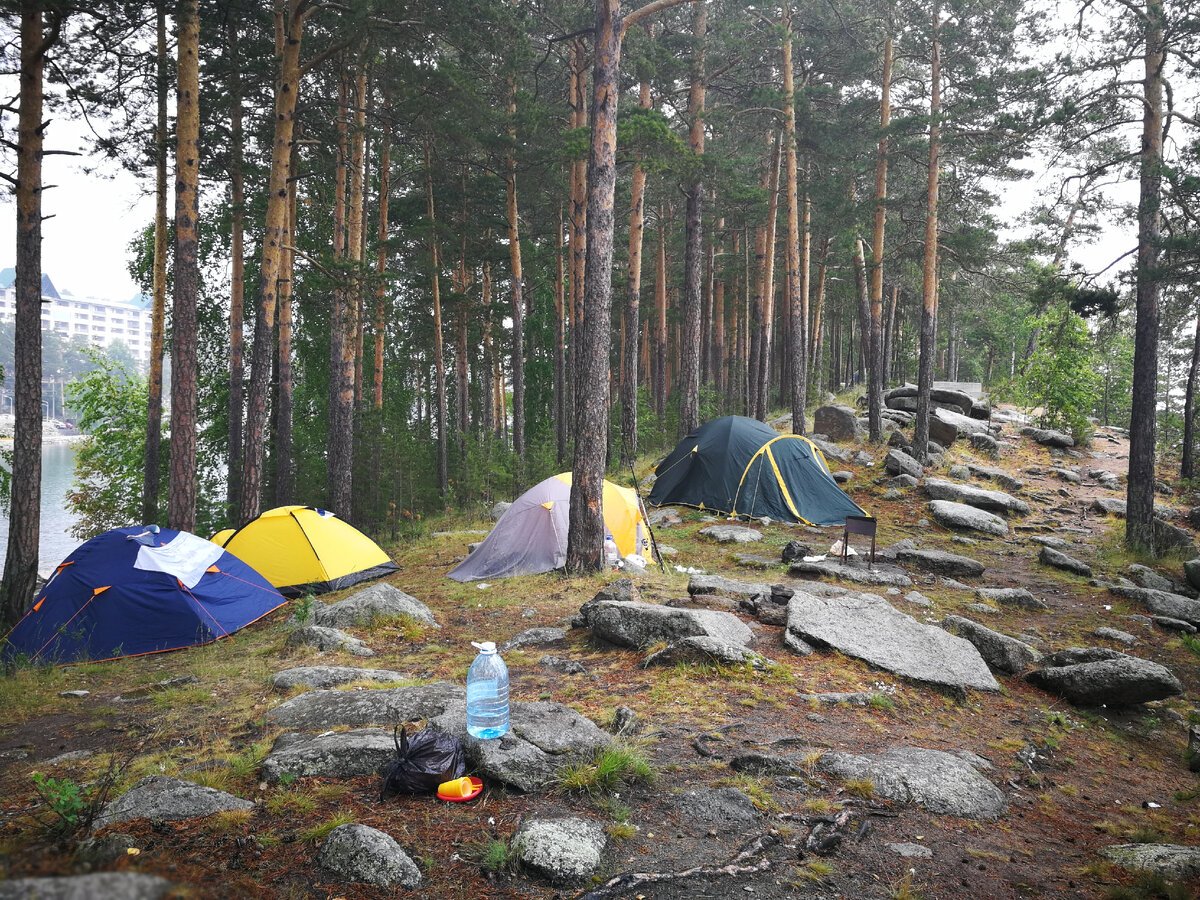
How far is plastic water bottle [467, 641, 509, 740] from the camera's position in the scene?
3.93 meters

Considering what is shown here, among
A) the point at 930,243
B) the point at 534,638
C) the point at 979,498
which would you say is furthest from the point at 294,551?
the point at 930,243

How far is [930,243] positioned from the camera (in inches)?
677

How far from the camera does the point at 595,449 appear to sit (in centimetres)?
923

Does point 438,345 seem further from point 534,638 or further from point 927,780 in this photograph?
point 927,780

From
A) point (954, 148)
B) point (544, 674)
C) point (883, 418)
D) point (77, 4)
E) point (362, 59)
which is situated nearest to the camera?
point (544, 674)

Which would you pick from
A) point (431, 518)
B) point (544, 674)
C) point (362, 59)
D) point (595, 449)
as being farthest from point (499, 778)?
point (431, 518)

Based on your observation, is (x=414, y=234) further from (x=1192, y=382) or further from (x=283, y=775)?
(x=1192, y=382)

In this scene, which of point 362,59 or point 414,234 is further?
point 414,234

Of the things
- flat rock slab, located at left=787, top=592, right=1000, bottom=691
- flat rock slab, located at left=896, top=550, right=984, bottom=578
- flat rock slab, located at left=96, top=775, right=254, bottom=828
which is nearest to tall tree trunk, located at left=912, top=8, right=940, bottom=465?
flat rock slab, located at left=896, top=550, right=984, bottom=578

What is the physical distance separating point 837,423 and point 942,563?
389 inches

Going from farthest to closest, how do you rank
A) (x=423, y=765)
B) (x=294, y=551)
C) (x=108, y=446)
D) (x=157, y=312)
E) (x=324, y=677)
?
(x=108, y=446), (x=157, y=312), (x=294, y=551), (x=324, y=677), (x=423, y=765)

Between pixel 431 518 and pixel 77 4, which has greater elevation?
pixel 77 4

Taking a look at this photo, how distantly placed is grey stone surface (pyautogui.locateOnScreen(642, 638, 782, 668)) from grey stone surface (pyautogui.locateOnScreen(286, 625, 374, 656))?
289 centimetres

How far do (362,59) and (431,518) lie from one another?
36.4ft
